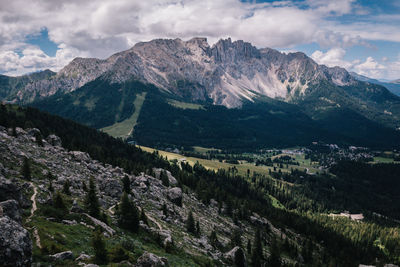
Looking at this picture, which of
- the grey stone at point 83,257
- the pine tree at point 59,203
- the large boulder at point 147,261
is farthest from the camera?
the pine tree at point 59,203

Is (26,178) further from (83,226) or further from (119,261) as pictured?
(119,261)

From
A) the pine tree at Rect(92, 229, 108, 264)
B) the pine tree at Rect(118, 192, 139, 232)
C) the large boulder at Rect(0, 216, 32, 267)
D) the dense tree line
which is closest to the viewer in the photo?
the large boulder at Rect(0, 216, 32, 267)

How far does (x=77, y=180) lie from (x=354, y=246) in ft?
522

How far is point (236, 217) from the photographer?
113 m

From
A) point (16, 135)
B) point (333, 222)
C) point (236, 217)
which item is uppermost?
point (16, 135)

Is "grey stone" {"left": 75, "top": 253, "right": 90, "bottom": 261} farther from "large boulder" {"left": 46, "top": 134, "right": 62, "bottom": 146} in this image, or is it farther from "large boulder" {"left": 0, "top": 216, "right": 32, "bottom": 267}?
"large boulder" {"left": 46, "top": 134, "right": 62, "bottom": 146}

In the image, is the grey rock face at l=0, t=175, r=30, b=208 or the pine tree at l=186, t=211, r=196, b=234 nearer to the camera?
the grey rock face at l=0, t=175, r=30, b=208

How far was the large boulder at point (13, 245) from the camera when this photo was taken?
21969 millimetres

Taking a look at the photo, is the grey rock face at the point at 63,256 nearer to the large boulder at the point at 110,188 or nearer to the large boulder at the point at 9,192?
the large boulder at the point at 9,192

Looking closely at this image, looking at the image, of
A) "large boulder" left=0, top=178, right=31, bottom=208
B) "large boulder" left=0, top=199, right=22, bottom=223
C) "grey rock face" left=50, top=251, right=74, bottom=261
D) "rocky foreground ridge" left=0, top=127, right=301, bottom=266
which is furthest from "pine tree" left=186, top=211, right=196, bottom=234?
"large boulder" left=0, top=199, right=22, bottom=223

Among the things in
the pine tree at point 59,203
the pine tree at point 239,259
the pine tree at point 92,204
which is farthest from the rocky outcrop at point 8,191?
the pine tree at point 239,259

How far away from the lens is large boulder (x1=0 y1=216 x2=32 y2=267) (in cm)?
2197

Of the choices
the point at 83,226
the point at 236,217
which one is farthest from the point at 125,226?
the point at 236,217

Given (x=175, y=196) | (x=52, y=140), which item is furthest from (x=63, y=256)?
(x=52, y=140)
